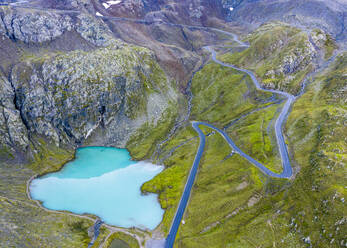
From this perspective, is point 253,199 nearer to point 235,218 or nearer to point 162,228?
point 235,218

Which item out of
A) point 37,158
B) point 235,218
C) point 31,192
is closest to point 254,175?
point 235,218

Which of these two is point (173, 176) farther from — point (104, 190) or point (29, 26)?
point (29, 26)

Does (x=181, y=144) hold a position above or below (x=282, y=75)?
below

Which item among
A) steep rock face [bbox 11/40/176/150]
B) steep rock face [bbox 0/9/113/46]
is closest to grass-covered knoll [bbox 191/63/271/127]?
steep rock face [bbox 11/40/176/150]

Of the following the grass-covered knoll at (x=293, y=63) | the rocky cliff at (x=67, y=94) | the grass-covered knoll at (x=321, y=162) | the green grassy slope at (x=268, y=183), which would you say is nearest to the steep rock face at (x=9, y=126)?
the rocky cliff at (x=67, y=94)

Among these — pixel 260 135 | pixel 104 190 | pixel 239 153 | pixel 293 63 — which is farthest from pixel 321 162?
pixel 293 63
